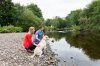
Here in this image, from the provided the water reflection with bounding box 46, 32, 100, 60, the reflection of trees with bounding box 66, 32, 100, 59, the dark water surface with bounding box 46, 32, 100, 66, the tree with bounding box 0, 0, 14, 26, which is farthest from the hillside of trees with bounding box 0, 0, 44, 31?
the dark water surface with bounding box 46, 32, 100, 66

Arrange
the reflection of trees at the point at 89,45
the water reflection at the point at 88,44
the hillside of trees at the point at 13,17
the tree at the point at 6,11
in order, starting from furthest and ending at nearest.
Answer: the hillside of trees at the point at 13,17 → the tree at the point at 6,11 → the reflection of trees at the point at 89,45 → the water reflection at the point at 88,44

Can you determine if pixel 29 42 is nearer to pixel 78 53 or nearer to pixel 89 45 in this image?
pixel 78 53

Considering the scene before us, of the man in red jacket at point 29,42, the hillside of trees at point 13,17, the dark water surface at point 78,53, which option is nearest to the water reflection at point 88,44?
the dark water surface at point 78,53

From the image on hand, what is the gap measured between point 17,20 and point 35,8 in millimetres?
42531

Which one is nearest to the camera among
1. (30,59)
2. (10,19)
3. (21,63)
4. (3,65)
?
(3,65)

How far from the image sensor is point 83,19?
12238 cm

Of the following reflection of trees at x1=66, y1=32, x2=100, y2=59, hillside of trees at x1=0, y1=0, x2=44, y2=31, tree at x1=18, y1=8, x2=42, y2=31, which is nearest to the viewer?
reflection of trees at x1=66, y1=32, x2=100, y2=59

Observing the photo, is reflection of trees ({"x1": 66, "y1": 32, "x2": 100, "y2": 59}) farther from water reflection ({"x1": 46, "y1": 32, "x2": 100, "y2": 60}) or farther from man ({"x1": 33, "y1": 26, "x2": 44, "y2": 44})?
man ({"x1": 33, "y1": 26, "x2": 44, "y2": 44})

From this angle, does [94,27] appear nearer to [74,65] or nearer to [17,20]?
[17,20]

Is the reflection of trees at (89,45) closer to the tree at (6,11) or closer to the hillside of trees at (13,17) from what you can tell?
the hillside of trees at (13,17)

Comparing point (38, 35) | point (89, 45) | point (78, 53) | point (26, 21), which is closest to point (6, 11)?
point (26, 21)

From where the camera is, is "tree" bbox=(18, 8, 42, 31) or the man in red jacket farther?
"tree" bbox=(18, 8, 42, 31)

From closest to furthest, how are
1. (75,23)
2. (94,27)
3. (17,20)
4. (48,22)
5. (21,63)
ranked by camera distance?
1. (21,63)
2. (17,20)
3. (94,27)
4. (75,23)
5. (48,22)


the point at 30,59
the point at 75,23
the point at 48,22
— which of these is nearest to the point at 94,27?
the point at 75,23
